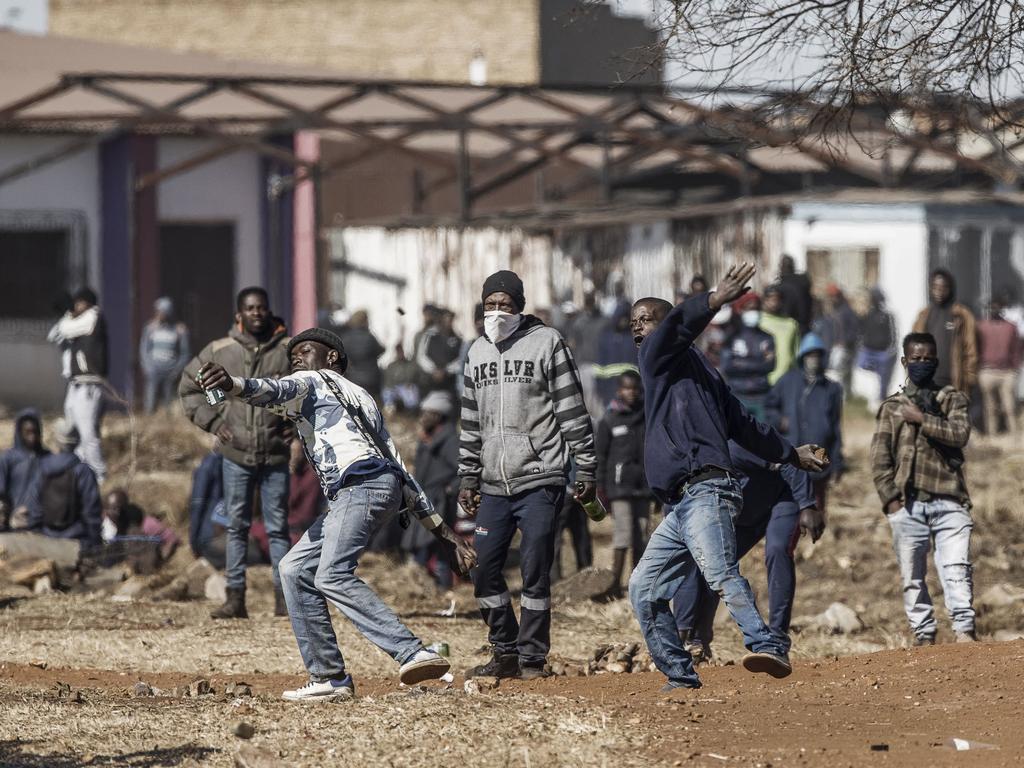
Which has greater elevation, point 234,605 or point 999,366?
point 999,366

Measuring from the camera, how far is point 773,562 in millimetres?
9539

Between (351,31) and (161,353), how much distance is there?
2324 centimetres

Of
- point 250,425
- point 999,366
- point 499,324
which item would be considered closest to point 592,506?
point 499,324

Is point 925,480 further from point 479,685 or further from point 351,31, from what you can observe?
point 351,31

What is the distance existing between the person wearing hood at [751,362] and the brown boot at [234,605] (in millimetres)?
5305

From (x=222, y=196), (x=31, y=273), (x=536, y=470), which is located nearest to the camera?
(x=536, y=470)

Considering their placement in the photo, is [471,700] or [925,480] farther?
[925,480]

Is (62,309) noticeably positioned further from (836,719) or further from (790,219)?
(836,719)

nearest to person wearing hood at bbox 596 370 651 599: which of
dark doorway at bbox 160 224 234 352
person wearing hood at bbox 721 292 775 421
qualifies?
person wearing hood at bbox 721 292 775 421

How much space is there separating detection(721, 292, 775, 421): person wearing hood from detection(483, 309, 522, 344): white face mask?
263 inches

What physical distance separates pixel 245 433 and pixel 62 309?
666 cm

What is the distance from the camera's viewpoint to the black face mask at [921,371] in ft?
33.0

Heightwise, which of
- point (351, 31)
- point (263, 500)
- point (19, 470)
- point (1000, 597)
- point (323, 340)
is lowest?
point (1000, 597)

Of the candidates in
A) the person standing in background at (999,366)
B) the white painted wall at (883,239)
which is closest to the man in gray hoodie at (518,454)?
the person standing in background at (999,366)
